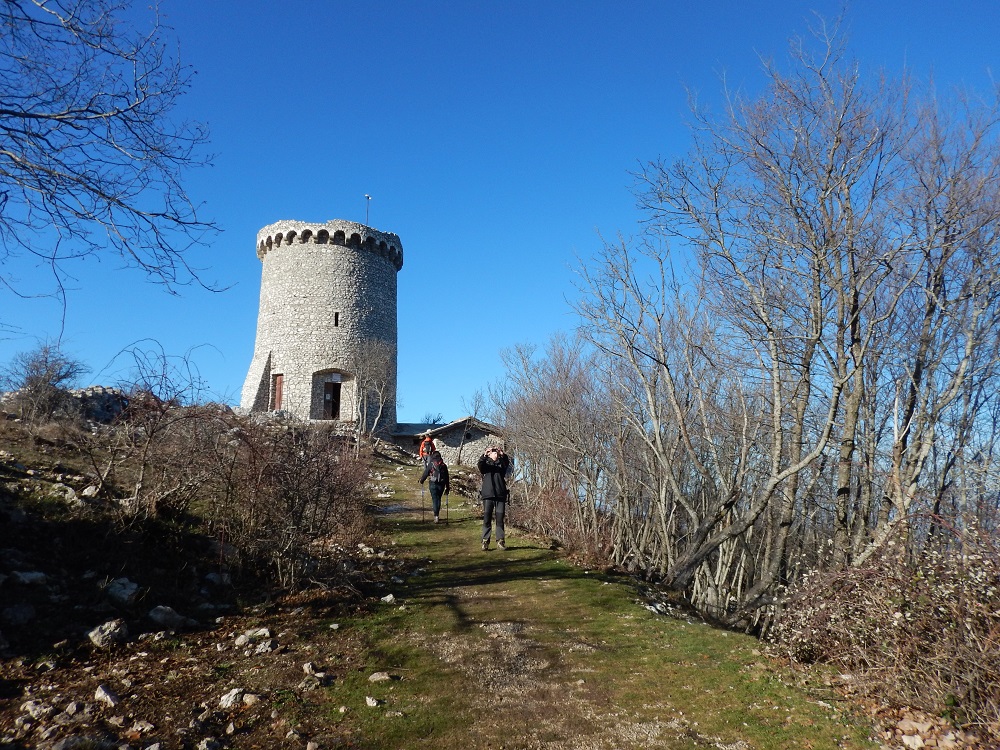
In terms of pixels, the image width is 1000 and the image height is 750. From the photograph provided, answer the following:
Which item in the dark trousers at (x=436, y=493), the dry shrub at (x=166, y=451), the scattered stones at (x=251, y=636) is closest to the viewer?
the scattered stones at (x=251, y=636)

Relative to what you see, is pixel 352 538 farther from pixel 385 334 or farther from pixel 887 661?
pixel 385 334

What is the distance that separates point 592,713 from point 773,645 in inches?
95.9

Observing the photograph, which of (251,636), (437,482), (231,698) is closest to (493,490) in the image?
(437,482)

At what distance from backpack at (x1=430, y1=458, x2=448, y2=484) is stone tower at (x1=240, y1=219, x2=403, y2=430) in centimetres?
1704

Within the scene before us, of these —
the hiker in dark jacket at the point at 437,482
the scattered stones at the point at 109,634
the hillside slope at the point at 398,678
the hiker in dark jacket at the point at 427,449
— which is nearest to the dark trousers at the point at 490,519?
the hillside slope at the point at 398,678

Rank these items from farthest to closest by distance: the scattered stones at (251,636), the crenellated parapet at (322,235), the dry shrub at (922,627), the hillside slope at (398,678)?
the crenellated parapet at (322,235) < the scattered stones at (251,636) < the dry shrub at (922,627) < the hillside slope at (398,678)

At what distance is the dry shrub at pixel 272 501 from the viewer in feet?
24.1

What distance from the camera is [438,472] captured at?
12734 mm

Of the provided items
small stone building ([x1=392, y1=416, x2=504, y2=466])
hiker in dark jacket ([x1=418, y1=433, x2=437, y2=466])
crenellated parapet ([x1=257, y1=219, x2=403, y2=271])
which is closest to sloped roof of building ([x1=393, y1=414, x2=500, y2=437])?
small stone building ([x1=392, y1=416, x2=504, y2=466])

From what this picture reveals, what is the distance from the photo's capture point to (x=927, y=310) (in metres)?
9.80

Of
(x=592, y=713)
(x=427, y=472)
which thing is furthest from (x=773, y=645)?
(x=427, y=472)

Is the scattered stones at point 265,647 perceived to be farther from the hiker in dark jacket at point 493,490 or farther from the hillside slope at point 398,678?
the hiker in dark jacket at point 493,490

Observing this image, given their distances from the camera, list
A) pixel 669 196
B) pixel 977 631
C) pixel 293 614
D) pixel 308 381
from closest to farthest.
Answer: pixel 977 631 < pixel 293 614 < pixel 669 196 < pixel 308 381

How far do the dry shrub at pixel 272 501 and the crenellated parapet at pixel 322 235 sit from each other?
79.6 ft
